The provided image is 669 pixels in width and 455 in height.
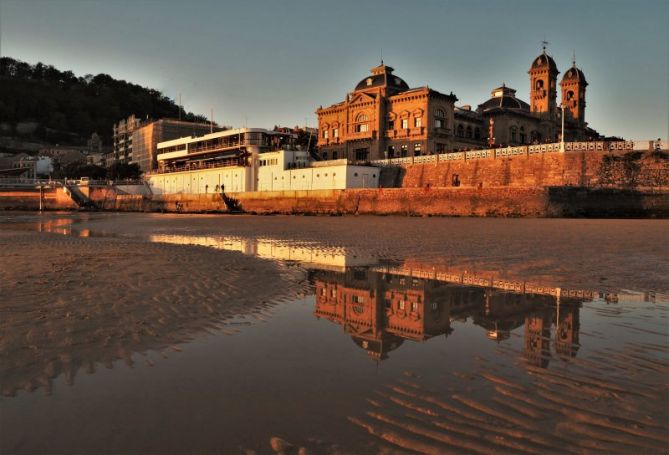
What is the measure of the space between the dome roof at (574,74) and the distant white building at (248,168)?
6566 centimetres

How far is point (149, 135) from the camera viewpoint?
393ft

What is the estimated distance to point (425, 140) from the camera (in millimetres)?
67438

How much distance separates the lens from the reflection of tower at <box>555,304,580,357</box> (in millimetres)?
6125

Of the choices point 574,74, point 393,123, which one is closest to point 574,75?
point 574,74

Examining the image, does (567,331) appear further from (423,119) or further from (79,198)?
(79,198)

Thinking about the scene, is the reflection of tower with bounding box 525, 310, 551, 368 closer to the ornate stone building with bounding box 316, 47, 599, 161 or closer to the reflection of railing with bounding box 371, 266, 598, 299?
the reflection of railing with bounding box 371, 266, 598, 299

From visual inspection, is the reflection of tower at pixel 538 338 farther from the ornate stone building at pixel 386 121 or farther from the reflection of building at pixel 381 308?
the ornate stone building at pixel 386 121

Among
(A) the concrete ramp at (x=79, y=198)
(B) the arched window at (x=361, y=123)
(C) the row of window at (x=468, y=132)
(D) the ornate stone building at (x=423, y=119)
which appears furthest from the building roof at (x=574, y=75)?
(A) the concrete ramp at (x=79, y=198)

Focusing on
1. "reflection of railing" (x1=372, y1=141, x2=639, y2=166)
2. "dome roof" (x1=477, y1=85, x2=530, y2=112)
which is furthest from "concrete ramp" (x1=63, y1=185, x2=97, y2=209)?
"dome roof" (x1=477, y1=85, x2=530, y2=112)

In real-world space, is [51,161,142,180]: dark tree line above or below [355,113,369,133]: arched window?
below

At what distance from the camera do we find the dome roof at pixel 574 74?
330 ft

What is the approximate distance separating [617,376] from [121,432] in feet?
16.8

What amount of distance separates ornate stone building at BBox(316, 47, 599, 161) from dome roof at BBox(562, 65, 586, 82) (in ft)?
47.2

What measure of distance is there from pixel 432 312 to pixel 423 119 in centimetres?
6301
